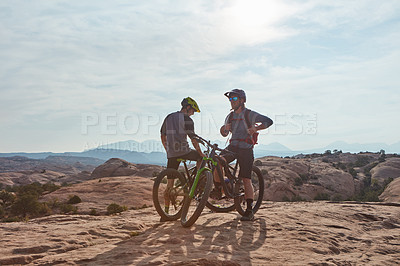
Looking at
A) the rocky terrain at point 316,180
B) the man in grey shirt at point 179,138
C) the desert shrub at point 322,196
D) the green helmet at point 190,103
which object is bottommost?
the desert shrub at point 322,196

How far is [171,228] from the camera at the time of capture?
610 centimetres

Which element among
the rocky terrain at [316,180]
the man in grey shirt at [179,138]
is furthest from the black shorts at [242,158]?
the rocky terrain at [316,180]

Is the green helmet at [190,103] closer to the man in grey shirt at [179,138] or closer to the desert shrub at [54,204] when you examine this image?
the man in grey shirt at [179,138]

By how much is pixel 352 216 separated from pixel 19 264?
7.97 m

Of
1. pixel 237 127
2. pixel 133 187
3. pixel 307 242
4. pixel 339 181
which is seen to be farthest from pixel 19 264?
pixel 339 181

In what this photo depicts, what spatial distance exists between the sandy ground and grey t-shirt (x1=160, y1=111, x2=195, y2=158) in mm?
1643

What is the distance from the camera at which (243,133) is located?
7441mm

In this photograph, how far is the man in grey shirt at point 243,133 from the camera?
7.16m

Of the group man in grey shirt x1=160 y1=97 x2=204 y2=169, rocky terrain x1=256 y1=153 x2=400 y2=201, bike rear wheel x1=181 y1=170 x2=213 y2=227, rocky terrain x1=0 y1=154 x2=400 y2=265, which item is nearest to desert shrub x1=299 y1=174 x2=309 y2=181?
rocky terrain x1=256 y1=153 x2=400 y2=201

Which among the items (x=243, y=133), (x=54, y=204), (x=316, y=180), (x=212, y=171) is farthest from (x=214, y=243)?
(x=316, y=180)

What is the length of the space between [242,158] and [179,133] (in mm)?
1639

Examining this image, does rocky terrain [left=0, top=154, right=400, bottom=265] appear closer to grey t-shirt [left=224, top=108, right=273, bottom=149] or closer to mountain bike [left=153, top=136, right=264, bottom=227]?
mountain bike [left=153, top=136, right=264, bottom=227]

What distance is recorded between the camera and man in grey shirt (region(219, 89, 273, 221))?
7.16 metres

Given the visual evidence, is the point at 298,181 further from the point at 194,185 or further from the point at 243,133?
the point at 194,185
